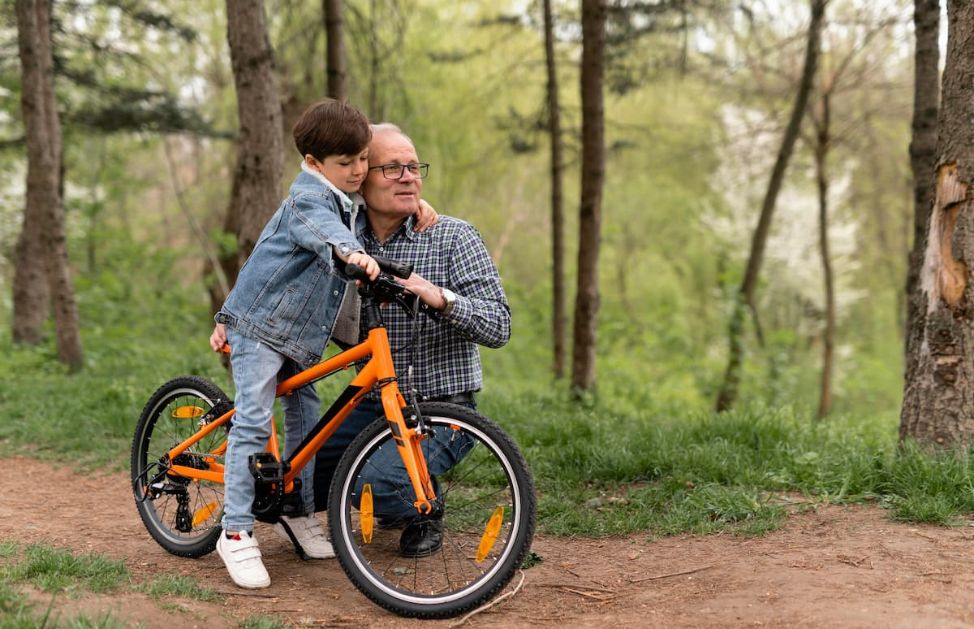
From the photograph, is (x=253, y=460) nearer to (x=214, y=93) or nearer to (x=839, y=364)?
(x=214, y=93)

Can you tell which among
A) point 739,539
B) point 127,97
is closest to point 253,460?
point 739,539

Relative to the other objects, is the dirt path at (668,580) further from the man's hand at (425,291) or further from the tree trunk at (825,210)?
the tree trunk at (825,210)

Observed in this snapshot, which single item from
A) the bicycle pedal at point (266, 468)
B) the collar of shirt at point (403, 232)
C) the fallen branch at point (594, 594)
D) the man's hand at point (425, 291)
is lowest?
the fallen branch at point (594, 594)

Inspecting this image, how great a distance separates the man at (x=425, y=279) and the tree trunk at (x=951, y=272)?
89.6 inches

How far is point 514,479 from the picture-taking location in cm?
323

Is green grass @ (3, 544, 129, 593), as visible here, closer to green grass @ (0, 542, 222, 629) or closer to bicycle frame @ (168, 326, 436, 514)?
green grass @ (0, 542, 222, 629)

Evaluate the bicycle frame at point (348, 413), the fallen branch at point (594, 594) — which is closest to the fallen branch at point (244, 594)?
the bicycle frame at point (348, 413)

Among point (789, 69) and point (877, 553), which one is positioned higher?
point (789, 69)

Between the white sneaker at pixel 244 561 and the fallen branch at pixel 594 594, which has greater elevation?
the white sneaker at pixel 244 561

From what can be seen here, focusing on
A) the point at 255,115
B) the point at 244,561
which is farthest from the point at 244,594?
the point at 255,115

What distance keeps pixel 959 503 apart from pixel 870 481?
0.49m

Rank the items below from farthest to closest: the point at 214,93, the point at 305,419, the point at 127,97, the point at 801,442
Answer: the point at 214,93, the point at 127,97, the point at 801,442, the point at 305,419

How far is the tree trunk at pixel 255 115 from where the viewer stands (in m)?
6.15

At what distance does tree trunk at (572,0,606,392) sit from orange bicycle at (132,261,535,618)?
475 cm
